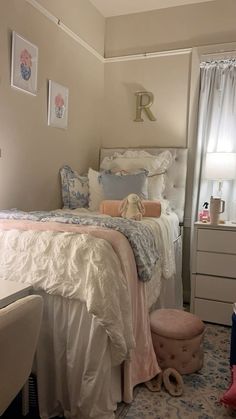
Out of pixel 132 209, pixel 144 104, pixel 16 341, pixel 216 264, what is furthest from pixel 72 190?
pixel 16 341

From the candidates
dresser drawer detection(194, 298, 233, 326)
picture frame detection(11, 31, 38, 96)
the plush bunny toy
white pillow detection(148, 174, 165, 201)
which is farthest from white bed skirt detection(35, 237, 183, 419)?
white pillow detection(148, 174, 165, 201)

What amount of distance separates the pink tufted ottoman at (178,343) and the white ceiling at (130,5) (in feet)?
9.31

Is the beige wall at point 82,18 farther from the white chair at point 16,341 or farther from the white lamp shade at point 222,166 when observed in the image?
the white chair at point 16,341

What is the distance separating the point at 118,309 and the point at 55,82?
6.58 feet

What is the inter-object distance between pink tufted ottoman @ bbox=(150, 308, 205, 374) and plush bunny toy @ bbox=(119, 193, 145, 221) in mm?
692

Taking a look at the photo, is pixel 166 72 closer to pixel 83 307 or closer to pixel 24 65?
pixel 24 65

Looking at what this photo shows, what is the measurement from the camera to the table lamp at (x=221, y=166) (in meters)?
2.72

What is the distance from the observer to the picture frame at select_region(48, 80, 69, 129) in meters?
2.65

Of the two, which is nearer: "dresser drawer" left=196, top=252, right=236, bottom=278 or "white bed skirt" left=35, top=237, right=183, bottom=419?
"white bed skirt" left=35, top=237, right=183, bottom=419

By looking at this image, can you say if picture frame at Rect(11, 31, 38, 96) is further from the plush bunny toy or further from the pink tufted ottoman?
the pink tufted ottoman

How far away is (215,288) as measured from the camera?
8.70 ft

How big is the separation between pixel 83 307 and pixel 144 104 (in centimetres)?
243

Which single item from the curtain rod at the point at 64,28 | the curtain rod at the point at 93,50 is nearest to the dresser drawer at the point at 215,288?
the curtain rod at the point at 93,50

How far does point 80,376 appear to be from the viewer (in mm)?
1478
